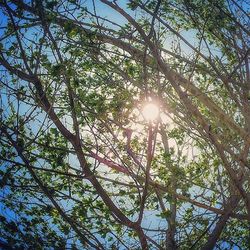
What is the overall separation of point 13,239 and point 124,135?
231 cm

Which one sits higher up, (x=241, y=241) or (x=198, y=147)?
(x=198, y=147)

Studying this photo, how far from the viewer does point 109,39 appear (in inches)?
276

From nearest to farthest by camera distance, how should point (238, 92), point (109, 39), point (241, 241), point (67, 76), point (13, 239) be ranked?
point (67, 76), point (13, 239), point (238, 92), point (109, 39), point (241, 241)

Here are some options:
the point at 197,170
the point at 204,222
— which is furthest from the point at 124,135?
the point at 204,222

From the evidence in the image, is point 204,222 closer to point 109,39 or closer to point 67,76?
point 67,76

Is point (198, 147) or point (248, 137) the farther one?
point (198, 147)

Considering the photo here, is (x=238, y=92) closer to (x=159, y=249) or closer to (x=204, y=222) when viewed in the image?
(x=204, y=222)

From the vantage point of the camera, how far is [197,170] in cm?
580

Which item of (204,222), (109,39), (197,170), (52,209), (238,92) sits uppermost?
(109,39)

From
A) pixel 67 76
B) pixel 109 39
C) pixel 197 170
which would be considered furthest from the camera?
pixel 109 39

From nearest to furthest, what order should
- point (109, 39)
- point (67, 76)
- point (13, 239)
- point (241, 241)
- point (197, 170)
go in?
point (67, 76), point (13, 239), point (197, 170), point (109, 39), point (241, 241)

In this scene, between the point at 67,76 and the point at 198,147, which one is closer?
the point at 67,76

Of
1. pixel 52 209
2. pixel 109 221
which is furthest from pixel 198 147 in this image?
pixel 52 209

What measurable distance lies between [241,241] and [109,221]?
3833 millimetres
